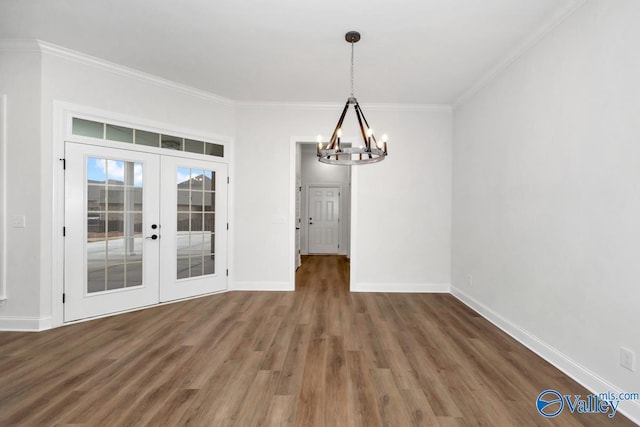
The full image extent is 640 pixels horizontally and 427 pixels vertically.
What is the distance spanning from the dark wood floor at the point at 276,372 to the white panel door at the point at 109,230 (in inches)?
12.1

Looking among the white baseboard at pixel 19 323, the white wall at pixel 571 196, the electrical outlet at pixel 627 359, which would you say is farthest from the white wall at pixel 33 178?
the electrical outlet at pixel 627 359

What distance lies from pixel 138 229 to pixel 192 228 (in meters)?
0.69

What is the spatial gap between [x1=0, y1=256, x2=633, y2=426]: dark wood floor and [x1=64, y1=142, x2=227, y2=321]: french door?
→ 0.37m

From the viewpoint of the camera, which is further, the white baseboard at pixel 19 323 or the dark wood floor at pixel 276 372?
the white baseboard at pixel 19 323

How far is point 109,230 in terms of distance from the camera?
3.50m

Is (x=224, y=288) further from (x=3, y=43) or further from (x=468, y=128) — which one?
(x=468, y=128)

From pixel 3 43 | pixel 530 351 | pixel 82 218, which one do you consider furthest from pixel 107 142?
pixel 530 351

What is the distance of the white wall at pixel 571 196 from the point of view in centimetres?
192

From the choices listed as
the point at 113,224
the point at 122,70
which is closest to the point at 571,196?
the point at 113,224

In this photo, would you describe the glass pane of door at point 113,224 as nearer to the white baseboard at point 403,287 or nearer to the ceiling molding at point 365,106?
the ceiling molding at point 365,106

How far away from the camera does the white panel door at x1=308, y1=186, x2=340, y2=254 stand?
27.8 ft

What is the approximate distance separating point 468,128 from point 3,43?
18.6 ft

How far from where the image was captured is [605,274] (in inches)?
80.5

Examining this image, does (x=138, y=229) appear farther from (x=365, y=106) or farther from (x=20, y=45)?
(x=365, y=106)
